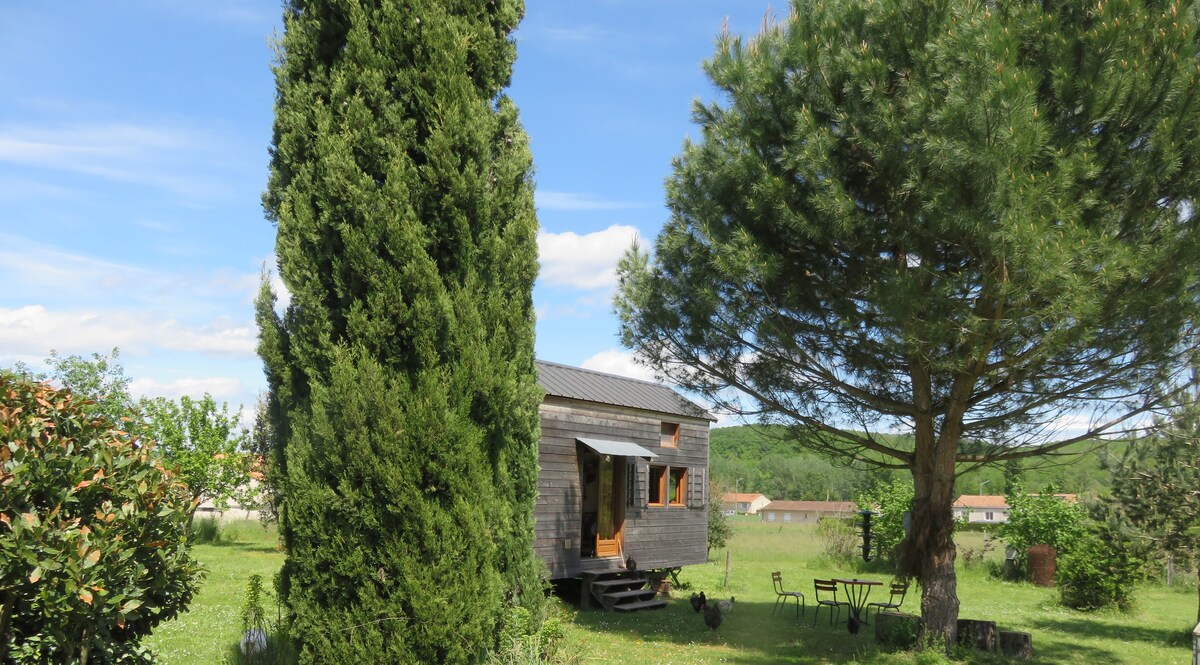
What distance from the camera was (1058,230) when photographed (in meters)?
7.18

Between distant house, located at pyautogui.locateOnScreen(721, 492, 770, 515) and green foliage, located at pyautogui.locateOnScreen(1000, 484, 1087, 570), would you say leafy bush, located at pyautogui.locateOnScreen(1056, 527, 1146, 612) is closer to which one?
green foliage, located at pyautogui.locateOnScreen(1000, 484, 1087, 570)

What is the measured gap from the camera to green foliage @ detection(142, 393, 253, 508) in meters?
22.6

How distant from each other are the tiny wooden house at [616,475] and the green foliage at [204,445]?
12.2 m

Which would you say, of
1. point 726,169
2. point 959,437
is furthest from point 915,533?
point 726,169

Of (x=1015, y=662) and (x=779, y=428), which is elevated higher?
(x=779, y=428)

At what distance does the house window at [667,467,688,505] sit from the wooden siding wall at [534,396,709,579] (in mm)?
108

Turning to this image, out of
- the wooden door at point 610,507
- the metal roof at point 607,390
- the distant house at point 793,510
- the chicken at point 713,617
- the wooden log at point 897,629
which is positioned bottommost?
the distant house at point 793,510

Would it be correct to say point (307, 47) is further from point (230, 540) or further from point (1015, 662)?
point (230, 540)

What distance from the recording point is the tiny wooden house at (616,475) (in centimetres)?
1356

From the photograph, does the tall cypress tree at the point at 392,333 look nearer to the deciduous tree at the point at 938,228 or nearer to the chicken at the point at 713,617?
the deciduous tree at the point at 938,228

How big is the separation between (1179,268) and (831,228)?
301 cm

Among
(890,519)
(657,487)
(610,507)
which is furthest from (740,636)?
(890,519)

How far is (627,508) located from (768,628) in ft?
12.0

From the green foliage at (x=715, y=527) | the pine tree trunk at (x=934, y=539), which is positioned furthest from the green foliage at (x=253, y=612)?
the green foliage at (x=715, y=527)
